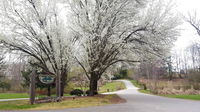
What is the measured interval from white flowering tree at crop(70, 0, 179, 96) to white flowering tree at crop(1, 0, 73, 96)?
176 cm

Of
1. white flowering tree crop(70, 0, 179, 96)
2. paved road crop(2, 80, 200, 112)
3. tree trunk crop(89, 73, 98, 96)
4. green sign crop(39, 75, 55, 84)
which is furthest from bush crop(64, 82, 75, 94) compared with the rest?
paved road crop(2, 80, 200, 112)

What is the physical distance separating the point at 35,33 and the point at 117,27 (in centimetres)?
677

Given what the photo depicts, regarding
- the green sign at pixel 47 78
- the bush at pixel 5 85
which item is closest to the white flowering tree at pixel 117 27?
the green sign at pixel 47 78

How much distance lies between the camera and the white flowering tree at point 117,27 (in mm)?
13492

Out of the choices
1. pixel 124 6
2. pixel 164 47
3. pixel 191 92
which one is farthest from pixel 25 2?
pixel 191 92

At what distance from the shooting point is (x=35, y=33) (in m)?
15.1

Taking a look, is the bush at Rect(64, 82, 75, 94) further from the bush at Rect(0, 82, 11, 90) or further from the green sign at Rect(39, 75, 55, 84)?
the green sign at Rect(39, 75, 55, 84)

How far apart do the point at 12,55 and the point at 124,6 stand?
412 inches

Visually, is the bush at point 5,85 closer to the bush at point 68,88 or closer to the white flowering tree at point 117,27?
the bush at point 68,88

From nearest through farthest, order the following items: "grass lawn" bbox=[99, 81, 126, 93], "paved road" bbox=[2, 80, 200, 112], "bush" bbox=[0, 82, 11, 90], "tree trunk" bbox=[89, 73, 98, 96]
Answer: "paved road" bbox=[2, 80, 200, 112] → "tree trunk" bbox=[89, 73, 98, 96] → "bush" bbox=[0, 82, 11, 90] → "grass lawn" bbox=[99, 81, 126, 93]

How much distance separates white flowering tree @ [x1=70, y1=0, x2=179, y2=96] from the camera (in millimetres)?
13492

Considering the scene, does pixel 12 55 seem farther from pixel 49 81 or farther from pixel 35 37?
pixel 49 81

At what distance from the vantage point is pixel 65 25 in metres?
16.3

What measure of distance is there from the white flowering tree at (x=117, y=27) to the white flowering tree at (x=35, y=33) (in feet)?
5.77
